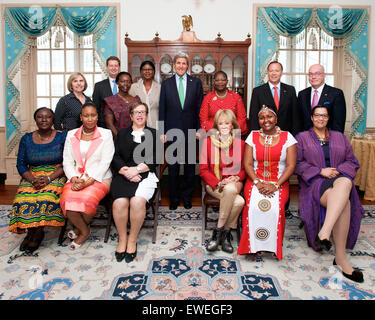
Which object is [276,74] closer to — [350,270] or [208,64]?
[208,64]

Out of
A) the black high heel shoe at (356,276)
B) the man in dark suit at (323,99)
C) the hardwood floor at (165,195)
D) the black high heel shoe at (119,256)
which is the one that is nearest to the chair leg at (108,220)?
the black high heel shoe at (119,256)

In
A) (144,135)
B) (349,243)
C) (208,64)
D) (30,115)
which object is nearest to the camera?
(349,243)

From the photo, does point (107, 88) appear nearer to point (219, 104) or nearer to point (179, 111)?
point (179, 111)

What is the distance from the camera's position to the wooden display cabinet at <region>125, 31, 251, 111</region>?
5.09m

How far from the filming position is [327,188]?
2828 mm

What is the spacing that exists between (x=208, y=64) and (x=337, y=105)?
2.35 m

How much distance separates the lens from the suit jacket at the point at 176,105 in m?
3.89

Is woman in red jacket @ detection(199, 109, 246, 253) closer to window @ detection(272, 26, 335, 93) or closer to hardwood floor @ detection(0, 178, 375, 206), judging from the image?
hardwood floor @ detection(0, 178, 375, 206)

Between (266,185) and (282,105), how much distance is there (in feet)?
4.11

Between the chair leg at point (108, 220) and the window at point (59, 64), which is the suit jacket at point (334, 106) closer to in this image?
the chair leg at point (108, 220)

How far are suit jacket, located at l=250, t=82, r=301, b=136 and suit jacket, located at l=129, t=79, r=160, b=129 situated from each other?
119 cm

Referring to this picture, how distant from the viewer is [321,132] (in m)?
3.08

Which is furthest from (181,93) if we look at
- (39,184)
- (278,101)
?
(39,184)
